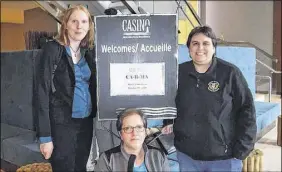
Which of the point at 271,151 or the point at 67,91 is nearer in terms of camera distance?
the point at 67,91

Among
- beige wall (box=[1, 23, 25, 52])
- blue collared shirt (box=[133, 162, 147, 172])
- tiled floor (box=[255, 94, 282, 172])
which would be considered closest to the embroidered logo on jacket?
blue collared shirt (box=[133, 162, 147, 172])

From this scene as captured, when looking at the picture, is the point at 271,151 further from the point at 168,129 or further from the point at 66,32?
the point at 66,32

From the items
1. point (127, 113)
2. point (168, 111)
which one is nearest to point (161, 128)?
point (168, 111)

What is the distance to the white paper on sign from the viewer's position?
5.54 ft

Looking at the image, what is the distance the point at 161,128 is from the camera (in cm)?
180

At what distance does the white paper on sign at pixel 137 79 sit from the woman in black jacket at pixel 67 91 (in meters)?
0.12

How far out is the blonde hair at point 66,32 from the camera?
1619mm

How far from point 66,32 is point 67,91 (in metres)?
0.27

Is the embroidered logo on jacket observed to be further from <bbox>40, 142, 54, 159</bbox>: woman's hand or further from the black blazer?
<bbox>40, 142, 54, 159</bbox>: woman's hand

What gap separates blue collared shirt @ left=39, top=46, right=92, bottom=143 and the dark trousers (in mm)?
44

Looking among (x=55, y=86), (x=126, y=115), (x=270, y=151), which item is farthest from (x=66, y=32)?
(x=270, y=151)

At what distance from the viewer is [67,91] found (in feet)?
5.55

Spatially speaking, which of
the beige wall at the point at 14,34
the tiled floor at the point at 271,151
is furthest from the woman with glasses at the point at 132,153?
the beige wall at the point at 14,34

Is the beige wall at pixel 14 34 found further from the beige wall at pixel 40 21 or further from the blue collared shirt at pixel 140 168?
the blue collared shirt at pixel 140 168
